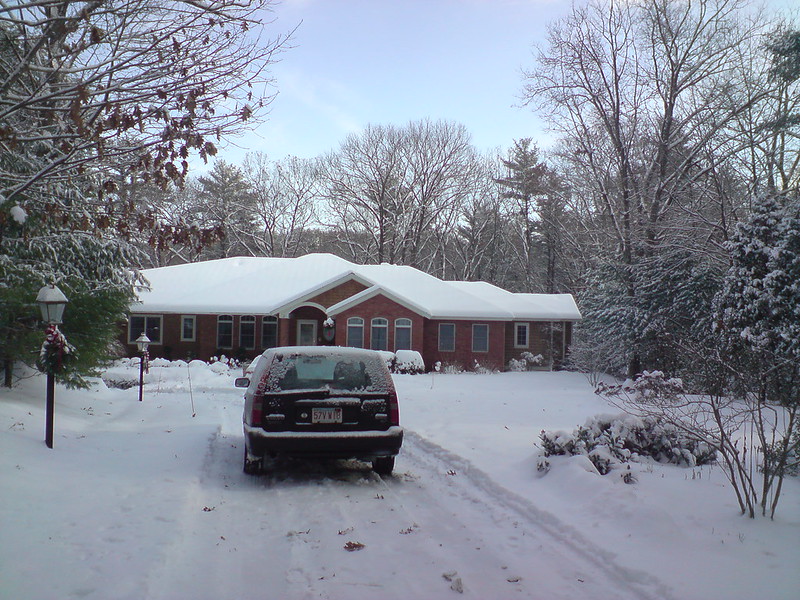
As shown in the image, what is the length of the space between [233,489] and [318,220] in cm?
4363

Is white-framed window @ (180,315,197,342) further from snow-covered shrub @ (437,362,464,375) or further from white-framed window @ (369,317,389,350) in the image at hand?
snow-covered shrub @ (437,362,464,375)

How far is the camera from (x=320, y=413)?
800 cm

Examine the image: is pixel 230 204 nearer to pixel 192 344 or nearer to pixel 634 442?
pixel 192 344

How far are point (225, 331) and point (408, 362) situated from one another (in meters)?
10.6

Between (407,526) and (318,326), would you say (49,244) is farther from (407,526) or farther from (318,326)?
(318,326)

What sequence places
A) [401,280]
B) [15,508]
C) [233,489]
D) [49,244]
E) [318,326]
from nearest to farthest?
[15,508]
[233,489]
[49,244]
[318,326]
[401,280]

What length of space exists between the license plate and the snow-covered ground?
2.75 feet

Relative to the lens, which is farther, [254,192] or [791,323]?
[254,192]

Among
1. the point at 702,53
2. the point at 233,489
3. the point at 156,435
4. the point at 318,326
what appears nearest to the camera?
the point at 233,489

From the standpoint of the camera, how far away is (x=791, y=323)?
16.1 m

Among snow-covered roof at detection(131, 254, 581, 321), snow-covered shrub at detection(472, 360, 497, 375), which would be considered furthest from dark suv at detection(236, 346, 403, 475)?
snow-covered shrub at detection(472, 360, 497, 375)

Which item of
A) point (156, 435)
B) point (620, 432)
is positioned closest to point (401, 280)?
point (156, 435)

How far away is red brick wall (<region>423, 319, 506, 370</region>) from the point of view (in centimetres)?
3036

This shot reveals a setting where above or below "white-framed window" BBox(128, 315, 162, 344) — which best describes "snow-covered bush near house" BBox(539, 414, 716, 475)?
below
